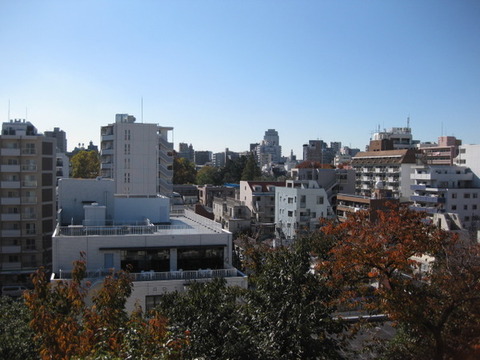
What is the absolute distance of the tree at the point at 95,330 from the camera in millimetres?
7269

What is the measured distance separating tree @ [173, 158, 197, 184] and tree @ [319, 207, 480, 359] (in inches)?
2691

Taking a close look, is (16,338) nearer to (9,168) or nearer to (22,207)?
(22,207)

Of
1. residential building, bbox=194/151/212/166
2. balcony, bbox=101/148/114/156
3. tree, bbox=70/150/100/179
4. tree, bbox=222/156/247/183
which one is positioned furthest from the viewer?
residential building, bbox=194/151/212/166

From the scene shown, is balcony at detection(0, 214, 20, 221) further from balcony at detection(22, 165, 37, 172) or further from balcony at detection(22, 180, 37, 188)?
balcony at detection(22, 165, 37, 172)

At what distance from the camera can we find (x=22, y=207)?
2905cm

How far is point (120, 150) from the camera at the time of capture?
4094 centimetres

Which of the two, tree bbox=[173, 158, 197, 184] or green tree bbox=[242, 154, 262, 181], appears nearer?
green tree bbox=[242, 154, 262, 181]

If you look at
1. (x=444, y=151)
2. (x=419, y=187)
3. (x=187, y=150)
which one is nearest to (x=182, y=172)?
(x=444, y=151)

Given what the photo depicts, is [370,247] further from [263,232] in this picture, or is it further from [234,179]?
[234,179]

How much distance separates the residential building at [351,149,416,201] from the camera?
4991 centimetres

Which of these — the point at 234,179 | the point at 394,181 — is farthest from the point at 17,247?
the point at 234,179

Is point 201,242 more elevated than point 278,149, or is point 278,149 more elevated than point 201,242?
point 278,149

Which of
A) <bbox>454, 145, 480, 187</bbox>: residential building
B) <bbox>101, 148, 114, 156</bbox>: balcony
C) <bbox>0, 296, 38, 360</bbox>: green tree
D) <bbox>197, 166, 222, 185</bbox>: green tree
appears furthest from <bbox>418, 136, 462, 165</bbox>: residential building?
<bbox>0, 296, 38, 360</bbox>: green tree

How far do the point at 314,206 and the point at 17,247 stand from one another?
22950 millimetres
